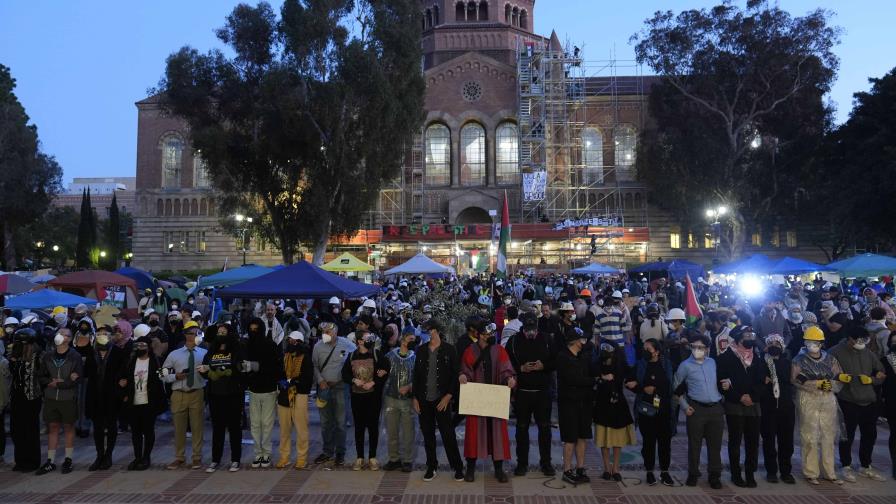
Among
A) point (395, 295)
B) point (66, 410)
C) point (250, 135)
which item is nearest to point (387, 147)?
point (250, 135)

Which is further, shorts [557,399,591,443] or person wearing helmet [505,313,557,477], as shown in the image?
person wearing helmet [505,313,557,477]

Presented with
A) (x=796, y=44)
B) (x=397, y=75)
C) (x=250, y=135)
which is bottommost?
(x=250, y=135)

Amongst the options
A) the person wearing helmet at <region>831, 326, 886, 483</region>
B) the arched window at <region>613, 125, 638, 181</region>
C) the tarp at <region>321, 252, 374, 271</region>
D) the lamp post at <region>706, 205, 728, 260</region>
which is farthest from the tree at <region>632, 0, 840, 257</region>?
the person wearing helmet at <region>831, 326, 886, 483</region>

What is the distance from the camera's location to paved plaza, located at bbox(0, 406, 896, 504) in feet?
23.3

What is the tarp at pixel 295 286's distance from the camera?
12.3 meters

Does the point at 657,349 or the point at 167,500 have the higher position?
the point at 657,349

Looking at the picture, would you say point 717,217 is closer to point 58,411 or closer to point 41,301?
point 41,301

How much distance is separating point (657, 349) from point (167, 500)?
223 inches

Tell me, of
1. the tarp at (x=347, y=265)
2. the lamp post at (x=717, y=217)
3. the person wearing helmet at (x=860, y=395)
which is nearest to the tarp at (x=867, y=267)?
the person wearing helmet at (x=860, y=395)

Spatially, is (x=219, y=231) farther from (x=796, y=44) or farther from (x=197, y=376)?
(x=197, y=376)

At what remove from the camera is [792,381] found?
770 cm

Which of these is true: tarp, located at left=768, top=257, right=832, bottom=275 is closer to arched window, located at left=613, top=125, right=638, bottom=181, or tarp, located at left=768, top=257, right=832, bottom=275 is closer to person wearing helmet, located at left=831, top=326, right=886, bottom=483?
person wearing helmet, located at left=831, top=326, right=886, bottom=483

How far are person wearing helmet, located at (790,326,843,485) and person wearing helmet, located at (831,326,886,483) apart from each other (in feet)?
0.67

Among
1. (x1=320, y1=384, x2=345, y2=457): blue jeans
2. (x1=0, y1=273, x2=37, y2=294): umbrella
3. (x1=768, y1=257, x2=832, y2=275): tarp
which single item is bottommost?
(x1=320, y1=384, x2=345, y2=457): blue jeans
